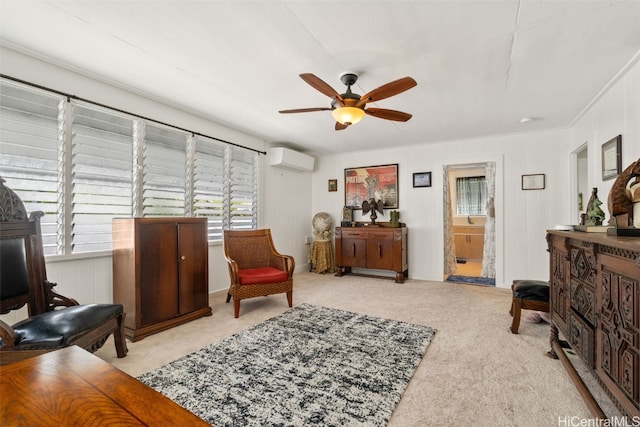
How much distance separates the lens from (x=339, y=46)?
211 centimetres

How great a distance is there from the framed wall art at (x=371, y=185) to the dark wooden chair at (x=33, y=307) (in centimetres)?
421

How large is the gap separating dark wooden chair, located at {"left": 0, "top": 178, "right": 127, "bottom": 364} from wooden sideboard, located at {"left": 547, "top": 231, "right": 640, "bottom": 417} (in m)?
2.72

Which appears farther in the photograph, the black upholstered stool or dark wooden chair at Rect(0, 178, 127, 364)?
the black upholstered stool

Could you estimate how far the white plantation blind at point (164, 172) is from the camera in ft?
10.3

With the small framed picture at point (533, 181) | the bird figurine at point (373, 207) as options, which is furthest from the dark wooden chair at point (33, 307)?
the small framed picture at point (533, 181)

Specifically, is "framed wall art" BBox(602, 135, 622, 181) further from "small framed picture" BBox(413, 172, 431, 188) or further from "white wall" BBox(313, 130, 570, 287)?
"small framed picture" BBox(413, 172, 431, 188)

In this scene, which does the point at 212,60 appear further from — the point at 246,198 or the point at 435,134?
the point at 435,134

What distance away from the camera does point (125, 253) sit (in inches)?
102

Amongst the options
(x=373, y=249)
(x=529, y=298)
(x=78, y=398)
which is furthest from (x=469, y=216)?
(x=78, y=398)

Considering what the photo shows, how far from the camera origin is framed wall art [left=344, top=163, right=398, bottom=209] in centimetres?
524

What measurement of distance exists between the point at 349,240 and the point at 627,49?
3.89 metres

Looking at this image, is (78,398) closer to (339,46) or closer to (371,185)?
(339,46)

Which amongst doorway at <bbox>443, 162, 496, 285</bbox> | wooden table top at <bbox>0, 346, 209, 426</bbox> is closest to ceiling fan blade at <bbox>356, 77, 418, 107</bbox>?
wooden table top at <bbox>0, 346, 209, 426</bbox>

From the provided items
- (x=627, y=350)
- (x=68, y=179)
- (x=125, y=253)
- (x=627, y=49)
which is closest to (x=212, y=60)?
(x=68, y=179)
